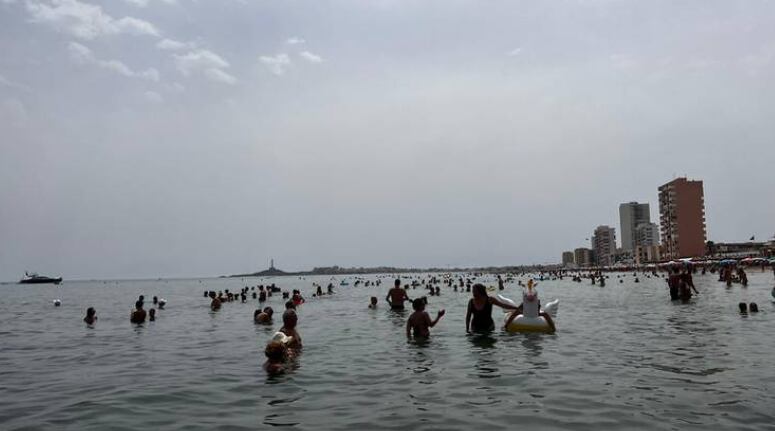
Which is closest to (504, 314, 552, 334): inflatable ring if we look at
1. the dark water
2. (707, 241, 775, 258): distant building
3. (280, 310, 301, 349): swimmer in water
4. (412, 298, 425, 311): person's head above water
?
the dark water

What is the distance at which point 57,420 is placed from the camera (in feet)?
26.7

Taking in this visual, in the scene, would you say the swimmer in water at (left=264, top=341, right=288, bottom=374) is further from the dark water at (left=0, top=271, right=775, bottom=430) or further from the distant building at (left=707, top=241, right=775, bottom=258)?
the distant building at (left=707, top=241, right=775, bottom=258)

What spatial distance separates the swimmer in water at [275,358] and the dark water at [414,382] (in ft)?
0.89

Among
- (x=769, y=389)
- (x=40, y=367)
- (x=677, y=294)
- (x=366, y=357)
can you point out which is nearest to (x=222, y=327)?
(x=40, y=367)

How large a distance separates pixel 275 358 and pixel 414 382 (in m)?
3.19

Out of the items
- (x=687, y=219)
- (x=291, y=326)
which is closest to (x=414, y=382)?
(x=291, y=326)

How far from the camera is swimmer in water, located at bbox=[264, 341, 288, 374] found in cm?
1113

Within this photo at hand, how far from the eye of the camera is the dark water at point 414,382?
7574 millimetres

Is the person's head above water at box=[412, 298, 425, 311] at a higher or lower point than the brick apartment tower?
lower

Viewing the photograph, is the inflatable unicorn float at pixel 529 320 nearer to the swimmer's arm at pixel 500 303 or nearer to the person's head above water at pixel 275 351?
the swimmer's arm at pixel 500 303

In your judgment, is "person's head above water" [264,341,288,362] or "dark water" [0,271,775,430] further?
"person's head above water" [264,341,288,362]

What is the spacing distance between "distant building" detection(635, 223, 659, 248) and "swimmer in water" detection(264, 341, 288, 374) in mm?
187338

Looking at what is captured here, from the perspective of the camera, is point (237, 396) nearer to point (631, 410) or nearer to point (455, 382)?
point (455, 382)

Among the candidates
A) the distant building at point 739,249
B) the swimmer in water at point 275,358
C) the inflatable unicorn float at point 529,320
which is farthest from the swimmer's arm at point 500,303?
the distant building at point 739,249
